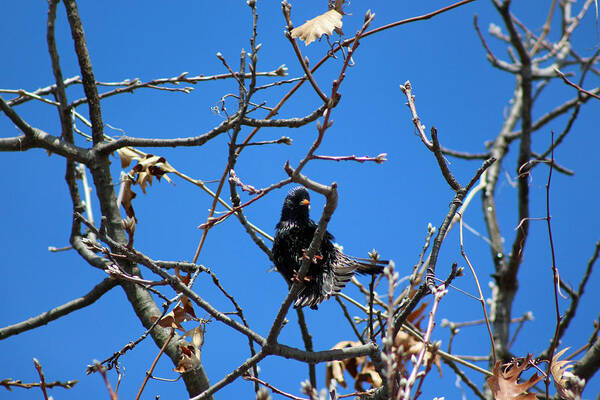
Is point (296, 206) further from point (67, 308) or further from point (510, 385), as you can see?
point (510, 385)

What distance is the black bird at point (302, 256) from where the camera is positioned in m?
2.35

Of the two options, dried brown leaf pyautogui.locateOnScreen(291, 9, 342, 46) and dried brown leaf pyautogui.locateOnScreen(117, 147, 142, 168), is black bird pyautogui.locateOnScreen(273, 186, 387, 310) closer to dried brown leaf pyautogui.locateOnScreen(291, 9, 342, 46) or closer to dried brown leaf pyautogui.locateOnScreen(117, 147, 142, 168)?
dried brown leaf pyautogui.locateOnScreen(117, 147, 142, 168)

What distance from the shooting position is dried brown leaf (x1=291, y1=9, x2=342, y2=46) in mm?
1598

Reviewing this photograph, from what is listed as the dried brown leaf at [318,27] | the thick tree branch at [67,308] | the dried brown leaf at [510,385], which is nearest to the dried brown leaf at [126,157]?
the thick tree branch at [67,308]

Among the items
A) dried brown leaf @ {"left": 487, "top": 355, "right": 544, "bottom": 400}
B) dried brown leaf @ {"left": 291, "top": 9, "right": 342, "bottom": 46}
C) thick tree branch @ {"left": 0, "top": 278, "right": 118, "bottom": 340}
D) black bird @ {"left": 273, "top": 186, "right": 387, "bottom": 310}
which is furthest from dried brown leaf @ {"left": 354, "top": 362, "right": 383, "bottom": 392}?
dried brown leaf @ {"left": 291, "top": 9, "right": 342, "bottom": 46}

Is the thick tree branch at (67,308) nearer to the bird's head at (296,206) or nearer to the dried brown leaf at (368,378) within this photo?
the bird's head at (296,206)

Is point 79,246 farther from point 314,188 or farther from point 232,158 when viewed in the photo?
point 314,188

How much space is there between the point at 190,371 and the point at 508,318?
2.41 m

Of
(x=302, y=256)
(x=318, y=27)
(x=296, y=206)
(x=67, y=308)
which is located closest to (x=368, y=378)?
(x=302, y=256)

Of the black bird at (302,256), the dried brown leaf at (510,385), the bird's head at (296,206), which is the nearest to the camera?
the dried brown leaf at (510,385)

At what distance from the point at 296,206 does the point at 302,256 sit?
49 cm

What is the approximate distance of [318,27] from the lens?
5.39 ft

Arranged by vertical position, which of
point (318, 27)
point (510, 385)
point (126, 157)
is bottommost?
point (510, 385)

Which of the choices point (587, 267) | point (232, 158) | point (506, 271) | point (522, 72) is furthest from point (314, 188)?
point (522, 72)
